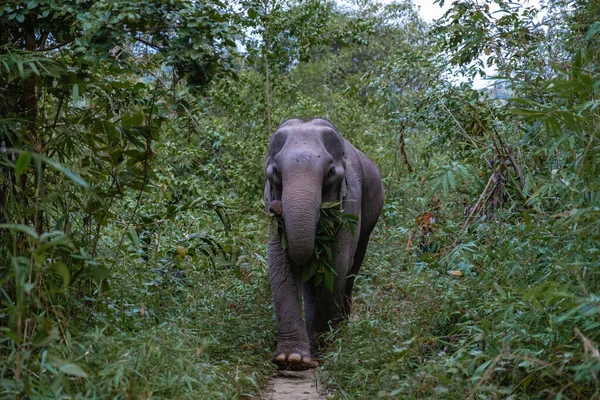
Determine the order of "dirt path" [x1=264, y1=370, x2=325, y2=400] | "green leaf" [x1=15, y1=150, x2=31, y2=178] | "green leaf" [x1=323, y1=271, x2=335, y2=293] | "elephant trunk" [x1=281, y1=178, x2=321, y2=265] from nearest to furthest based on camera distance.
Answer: "green leaf" [x1=15, y1=150, x2=31, y2=178], "dirt path" [x1=264, y1=370, x2=325, y2=400], "elephant trunk" [x1=281, y1=178, x2=321, y2=265], "green leaf" [x1=323, y1=271, x2=335, y2=293]

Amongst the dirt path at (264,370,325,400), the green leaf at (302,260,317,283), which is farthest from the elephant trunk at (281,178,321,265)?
the dirt path at (264,370,325,400)

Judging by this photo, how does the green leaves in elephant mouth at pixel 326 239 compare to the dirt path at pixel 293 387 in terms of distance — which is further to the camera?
the green leaves in elephant mouth at pixel 326 239

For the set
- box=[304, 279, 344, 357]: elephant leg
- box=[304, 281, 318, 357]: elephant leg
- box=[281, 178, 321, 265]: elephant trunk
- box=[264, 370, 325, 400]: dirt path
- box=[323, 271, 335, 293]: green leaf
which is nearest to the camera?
box=[264, 370, 325, 400]: dirt path

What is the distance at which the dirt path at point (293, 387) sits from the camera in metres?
5.64

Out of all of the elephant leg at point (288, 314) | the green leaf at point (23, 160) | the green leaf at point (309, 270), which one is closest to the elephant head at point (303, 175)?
the green leaf at point (309, 270)

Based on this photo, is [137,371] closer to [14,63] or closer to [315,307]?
[14,63]

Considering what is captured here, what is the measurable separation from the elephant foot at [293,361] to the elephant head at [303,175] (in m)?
0.78

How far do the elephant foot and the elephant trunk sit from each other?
790mm

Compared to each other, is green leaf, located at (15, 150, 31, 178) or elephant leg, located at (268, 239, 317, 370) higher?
green leaf, located at (15, 150, 31, 178)

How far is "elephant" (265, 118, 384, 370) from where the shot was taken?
6.48m

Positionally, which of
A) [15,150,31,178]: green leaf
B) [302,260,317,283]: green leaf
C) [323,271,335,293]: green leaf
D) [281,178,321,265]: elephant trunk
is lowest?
[323,271,335,293]: green leaf

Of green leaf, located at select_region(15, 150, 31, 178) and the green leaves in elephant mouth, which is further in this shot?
the green leaves in elephant mouth

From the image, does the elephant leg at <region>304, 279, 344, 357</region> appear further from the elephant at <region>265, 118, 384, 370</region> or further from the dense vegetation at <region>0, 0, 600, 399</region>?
the dense vegetation at <region>0, 0, 600, 399</region>

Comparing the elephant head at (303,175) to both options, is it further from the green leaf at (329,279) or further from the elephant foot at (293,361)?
the elephant foot at (293,361)
